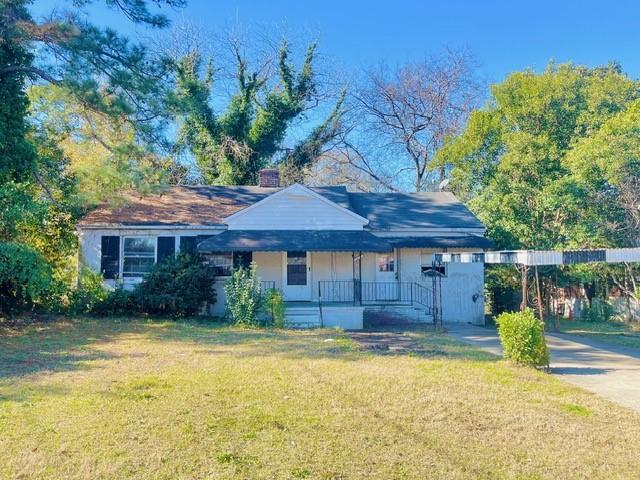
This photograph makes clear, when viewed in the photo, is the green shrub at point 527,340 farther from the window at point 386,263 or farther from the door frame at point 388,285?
the window at point 386,263

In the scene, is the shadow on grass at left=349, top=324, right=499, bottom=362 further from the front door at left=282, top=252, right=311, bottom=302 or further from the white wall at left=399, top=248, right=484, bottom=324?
the front door at left=282, top=252, right=311, bottom=302

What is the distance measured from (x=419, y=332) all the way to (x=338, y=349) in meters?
4.29

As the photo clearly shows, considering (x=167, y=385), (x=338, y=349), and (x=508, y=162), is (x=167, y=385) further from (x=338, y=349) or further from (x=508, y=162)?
(x=508, y=162)

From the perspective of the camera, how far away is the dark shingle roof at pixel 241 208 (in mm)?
17531

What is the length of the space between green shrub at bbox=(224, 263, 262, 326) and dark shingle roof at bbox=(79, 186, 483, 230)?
366cm

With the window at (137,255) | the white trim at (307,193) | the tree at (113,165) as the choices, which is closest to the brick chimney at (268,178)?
the white trim at (307,193)

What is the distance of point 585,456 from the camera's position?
4535 mm

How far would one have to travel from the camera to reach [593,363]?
375 inches

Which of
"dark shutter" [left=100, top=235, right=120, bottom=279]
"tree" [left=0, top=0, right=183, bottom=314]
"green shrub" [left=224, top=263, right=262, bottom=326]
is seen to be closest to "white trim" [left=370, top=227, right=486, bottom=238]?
"green shrub" [left=224, top=263, right=262, bottom=326]

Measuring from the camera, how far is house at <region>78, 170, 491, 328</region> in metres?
17.0

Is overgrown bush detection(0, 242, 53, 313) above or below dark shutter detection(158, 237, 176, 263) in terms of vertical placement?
below

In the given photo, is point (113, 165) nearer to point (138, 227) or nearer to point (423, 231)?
point (138, 227)

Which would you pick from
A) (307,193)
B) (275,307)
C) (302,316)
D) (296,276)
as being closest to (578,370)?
(275,307)

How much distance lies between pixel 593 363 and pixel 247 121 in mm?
22772
